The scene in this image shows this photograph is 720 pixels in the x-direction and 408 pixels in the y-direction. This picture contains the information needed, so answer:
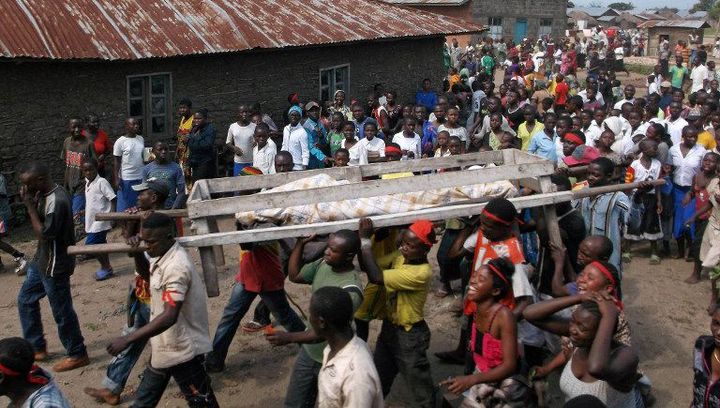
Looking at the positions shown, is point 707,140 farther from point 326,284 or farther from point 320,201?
point 326,284

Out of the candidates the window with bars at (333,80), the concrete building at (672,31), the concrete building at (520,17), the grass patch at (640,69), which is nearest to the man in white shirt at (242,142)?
the window with bars at (333,80)

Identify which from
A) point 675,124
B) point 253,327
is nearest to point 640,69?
point 675,124

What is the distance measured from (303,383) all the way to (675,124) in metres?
Result: 7.75

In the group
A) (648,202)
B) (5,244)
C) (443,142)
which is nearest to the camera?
(5,244)

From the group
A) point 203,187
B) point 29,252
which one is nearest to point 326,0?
point 29,252

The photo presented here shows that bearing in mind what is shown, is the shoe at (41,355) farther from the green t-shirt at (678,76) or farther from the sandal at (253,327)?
the green t-shirt at (678,76)

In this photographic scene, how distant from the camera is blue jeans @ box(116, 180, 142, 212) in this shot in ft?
31.0

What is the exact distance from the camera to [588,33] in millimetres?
42969

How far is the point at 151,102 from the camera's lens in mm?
11266

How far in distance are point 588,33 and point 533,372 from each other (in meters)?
40.9

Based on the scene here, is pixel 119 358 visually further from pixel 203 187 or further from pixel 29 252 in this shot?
pixel 29 252

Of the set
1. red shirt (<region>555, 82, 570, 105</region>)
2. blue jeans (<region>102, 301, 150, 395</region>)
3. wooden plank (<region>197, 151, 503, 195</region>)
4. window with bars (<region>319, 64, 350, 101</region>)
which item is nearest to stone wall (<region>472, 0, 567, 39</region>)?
red shirt (<region>555, 82, 570, 105</region>)

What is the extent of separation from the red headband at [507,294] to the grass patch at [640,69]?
2747 centimetres

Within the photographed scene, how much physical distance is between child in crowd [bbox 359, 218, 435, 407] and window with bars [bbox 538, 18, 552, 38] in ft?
114
